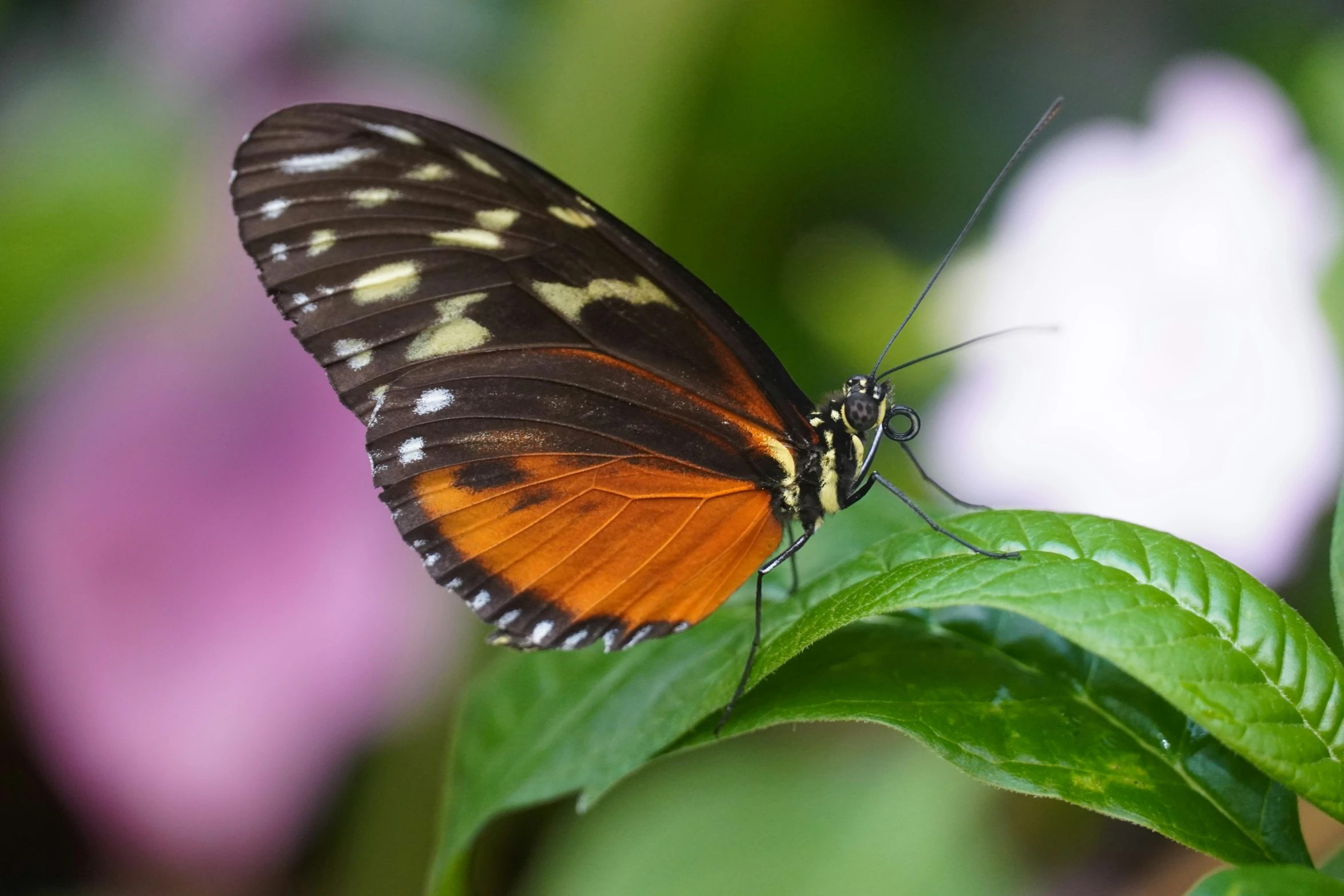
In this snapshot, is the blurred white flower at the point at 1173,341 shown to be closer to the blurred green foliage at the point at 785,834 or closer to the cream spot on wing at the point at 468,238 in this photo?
the blurred green foliage at the point at 785,834

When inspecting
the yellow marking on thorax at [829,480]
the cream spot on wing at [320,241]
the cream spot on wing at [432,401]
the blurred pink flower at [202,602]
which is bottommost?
the blurred pink flower at [202,602]

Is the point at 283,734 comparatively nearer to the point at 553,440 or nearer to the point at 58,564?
the point at 58,564

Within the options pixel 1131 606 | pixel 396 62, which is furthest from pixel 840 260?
pixel 1131 606

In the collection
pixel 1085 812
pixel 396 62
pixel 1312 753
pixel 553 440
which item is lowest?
pixel 1085 812

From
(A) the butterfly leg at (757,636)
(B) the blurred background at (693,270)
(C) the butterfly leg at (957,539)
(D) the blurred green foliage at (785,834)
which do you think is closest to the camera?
(C) the butterfly leg at (957,539)

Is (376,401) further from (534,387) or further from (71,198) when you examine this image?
(71,198)

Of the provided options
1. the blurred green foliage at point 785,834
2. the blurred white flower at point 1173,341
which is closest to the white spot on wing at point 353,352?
the blurred green foliage at point 785,834

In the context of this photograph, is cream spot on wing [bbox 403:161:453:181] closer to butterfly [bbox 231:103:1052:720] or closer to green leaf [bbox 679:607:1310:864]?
butterfly [bbox 231:103:1052:720]
